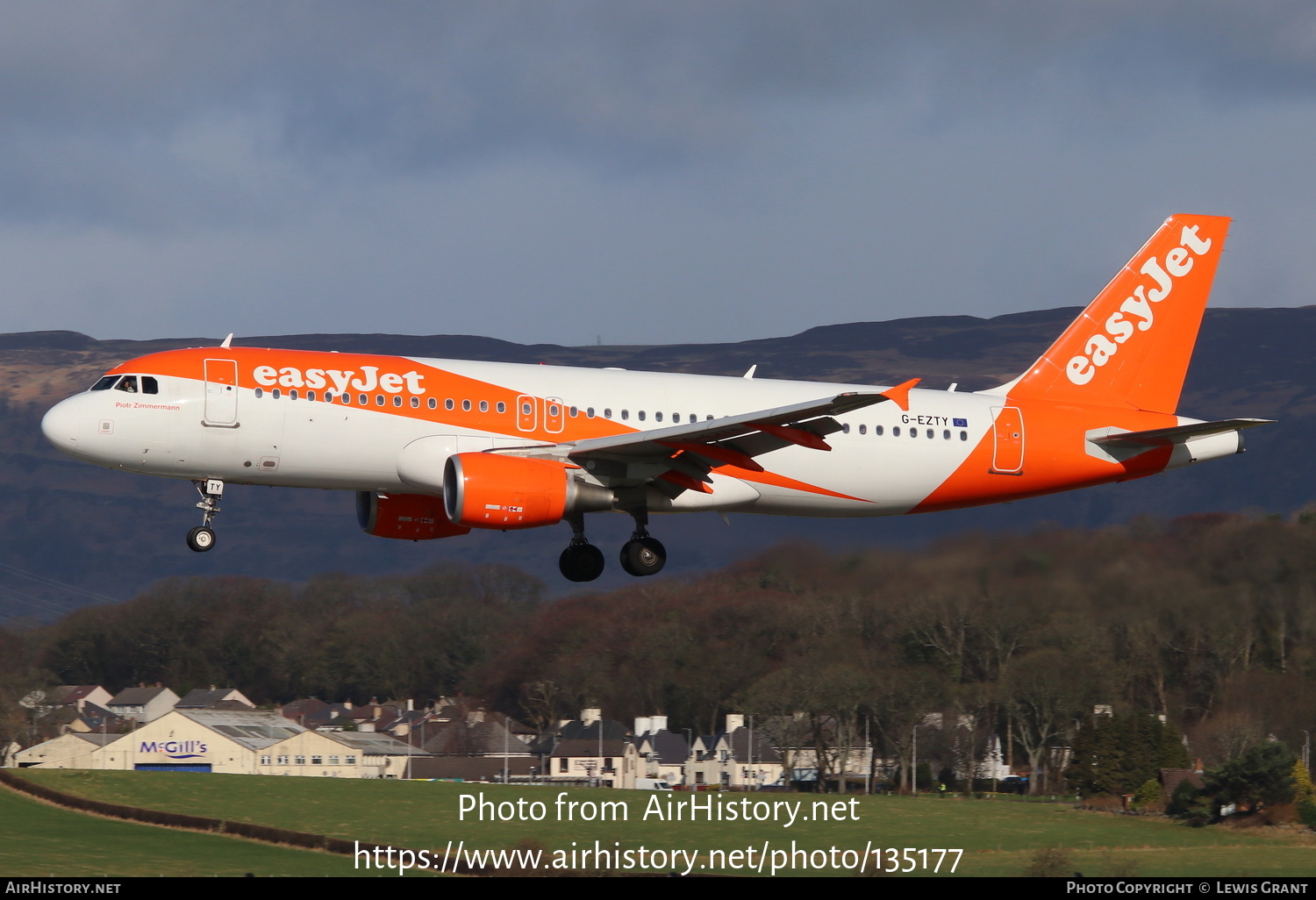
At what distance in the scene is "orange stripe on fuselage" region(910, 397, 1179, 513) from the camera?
107ft

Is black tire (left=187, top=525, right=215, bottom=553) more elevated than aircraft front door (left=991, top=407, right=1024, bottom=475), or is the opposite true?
aircraft front door (left=991, top=407, right=1024, bottom=475)

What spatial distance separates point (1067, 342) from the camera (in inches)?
1355

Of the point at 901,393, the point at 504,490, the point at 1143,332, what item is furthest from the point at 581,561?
the point at 1143,332

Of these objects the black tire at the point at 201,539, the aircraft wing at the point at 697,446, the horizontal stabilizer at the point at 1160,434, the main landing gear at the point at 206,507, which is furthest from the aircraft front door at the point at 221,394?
the horizontal stabilizer at the point at 1160,434

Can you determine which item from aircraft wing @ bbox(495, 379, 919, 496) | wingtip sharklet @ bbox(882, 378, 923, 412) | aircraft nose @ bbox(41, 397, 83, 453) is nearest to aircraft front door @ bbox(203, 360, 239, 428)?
aircraft nose @ bbox(41, 397, 83, 453)

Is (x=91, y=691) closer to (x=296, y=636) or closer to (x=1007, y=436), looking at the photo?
(x=296, y=636)

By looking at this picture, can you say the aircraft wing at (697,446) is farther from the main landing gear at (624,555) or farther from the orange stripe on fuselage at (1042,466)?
the orange stripe on fuselage at (1042,466)

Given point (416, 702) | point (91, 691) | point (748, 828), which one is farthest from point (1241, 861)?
point (91, 691)

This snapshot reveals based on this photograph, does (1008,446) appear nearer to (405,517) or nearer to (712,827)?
(405,517)

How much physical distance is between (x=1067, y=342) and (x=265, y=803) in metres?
48.8

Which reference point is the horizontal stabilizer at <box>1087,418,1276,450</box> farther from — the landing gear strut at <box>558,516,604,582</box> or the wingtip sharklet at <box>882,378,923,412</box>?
the landing gear strut at <box>558,516,604,582</box>

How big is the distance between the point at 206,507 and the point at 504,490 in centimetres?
564

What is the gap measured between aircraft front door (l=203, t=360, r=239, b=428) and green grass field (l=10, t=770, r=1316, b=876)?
26380mm

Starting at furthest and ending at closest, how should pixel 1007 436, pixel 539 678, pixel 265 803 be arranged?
pixel 539 678, pixel 265 803, pixel 1007 436
